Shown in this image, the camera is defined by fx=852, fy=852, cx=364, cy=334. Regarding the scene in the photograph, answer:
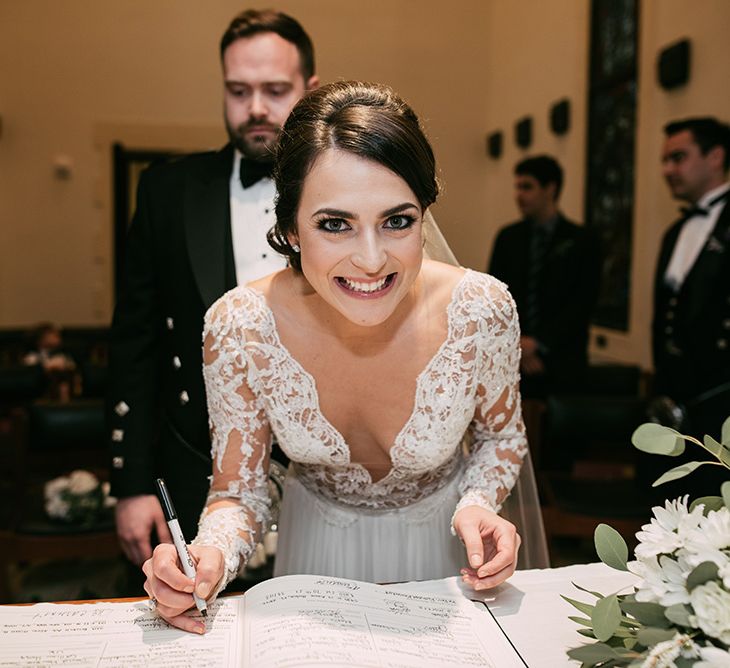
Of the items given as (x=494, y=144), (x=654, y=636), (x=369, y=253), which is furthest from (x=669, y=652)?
(x=494, y=144)

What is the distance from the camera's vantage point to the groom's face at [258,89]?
2.10m

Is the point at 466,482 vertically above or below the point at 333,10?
below

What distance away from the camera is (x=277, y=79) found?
2.11 meters

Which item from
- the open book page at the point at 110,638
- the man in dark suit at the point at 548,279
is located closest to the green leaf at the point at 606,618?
the open book page at the point at 110,638

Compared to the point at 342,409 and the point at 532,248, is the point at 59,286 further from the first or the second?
the point at 342,409

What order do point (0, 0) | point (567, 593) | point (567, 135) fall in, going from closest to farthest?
point (567, 593), point (567, 135), point (0, 0)

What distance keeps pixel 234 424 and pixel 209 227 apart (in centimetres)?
62

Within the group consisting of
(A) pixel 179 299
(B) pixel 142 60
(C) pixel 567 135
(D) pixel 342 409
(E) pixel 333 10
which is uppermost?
(E) pixel 333 10

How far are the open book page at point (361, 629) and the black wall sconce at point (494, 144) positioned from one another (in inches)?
301

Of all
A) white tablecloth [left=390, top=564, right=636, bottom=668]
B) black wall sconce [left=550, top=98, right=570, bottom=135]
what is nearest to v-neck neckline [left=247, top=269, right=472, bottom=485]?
white tablecloth [left=390, top=564, right=636, bottom=668]

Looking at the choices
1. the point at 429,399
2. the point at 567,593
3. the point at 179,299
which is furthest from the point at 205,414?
the point at 567,593

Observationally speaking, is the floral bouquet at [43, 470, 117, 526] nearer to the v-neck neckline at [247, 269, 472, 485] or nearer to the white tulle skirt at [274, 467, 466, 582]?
the white tulle skirt at [274, 467, 466, 582]

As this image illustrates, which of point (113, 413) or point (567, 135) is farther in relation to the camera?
point (567, 135)

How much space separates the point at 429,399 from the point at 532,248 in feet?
11.3
